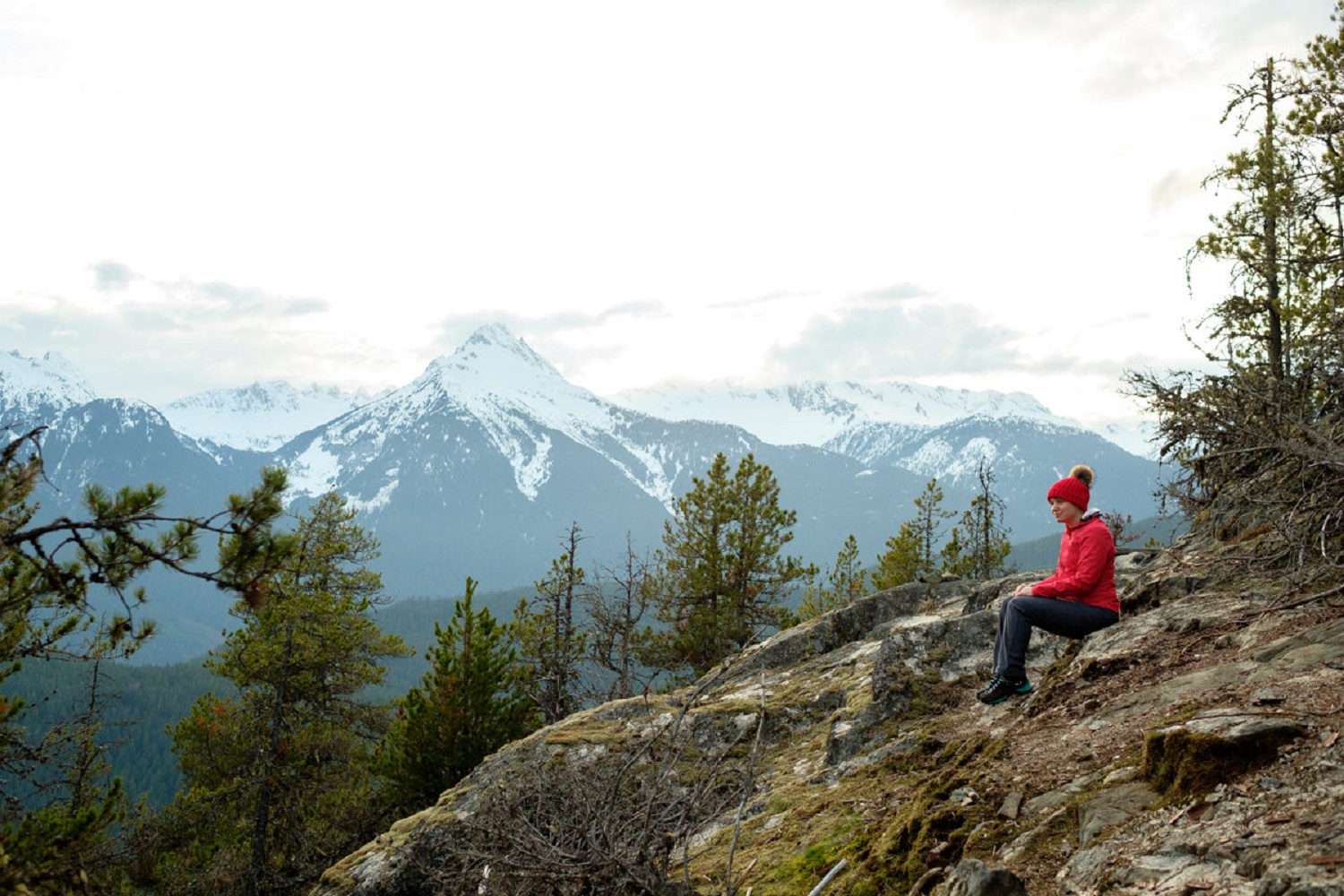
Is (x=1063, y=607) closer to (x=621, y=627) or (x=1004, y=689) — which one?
(x=1004, y=689)

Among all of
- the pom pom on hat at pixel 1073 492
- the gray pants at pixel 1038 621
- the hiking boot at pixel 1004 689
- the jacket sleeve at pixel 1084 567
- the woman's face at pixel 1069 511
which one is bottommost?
the hiking boot at pixel 1004 689

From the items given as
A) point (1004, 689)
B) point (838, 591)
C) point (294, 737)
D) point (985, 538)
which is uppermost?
point (1004, 689)

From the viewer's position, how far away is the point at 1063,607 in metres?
7.20

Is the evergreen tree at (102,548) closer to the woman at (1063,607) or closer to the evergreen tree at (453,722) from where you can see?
the woman at (1063,607)

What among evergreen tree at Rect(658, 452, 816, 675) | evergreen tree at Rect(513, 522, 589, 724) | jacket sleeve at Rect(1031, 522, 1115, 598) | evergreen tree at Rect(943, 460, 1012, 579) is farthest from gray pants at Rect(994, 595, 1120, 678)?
evergreen tree at Rect(943, 460, 1012, 579)

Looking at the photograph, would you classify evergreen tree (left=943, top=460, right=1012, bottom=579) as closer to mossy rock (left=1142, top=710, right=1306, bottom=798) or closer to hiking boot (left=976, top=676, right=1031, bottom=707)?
hiking boot (left=976, top=676, right=1031, bottom=707)

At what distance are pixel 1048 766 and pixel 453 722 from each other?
52.3 ft

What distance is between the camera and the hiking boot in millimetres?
7207

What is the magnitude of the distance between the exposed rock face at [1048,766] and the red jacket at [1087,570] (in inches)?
14.6

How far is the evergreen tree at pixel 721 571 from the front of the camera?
81.3 feet

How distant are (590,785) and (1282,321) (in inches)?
528

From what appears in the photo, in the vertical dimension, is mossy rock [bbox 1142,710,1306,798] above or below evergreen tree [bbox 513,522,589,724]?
above

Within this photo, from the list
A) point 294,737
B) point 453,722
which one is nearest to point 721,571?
point 453,722

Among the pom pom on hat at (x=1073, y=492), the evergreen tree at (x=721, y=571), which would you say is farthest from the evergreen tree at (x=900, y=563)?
the pom pom on hat at (x=1073, y=492)
